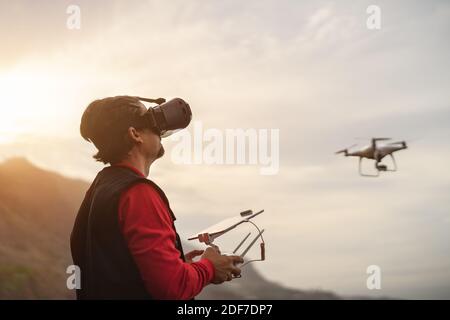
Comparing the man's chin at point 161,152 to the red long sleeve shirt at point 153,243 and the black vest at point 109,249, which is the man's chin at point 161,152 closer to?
the black vest at point 109,249

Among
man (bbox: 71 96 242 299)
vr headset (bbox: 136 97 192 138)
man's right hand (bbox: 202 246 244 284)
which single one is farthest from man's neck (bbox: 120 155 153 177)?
man's right hand (bbox: 202 246 244 284)

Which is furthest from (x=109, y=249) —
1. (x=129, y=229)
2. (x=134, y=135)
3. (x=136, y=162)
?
(x=134, y=135)

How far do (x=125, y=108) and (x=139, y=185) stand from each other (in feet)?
1.42

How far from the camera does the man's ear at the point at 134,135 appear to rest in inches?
95.3

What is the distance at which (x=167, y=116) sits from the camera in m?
2.53

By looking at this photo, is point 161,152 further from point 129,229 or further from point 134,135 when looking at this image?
point 129,229

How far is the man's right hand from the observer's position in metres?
2.37

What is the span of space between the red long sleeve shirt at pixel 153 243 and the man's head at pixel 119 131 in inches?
11.9

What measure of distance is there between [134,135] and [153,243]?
0.55m

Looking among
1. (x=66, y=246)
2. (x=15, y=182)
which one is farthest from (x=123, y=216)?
(x=15, y=182)

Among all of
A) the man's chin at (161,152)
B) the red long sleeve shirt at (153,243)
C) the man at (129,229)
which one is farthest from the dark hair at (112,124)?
the red long sleeve shirt at (153,243)

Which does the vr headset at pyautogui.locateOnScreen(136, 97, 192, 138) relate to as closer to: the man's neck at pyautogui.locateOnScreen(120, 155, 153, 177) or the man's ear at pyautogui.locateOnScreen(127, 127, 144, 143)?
the man's ear at pyautogui.locateOnScreen(127, 127, 144, 143)
